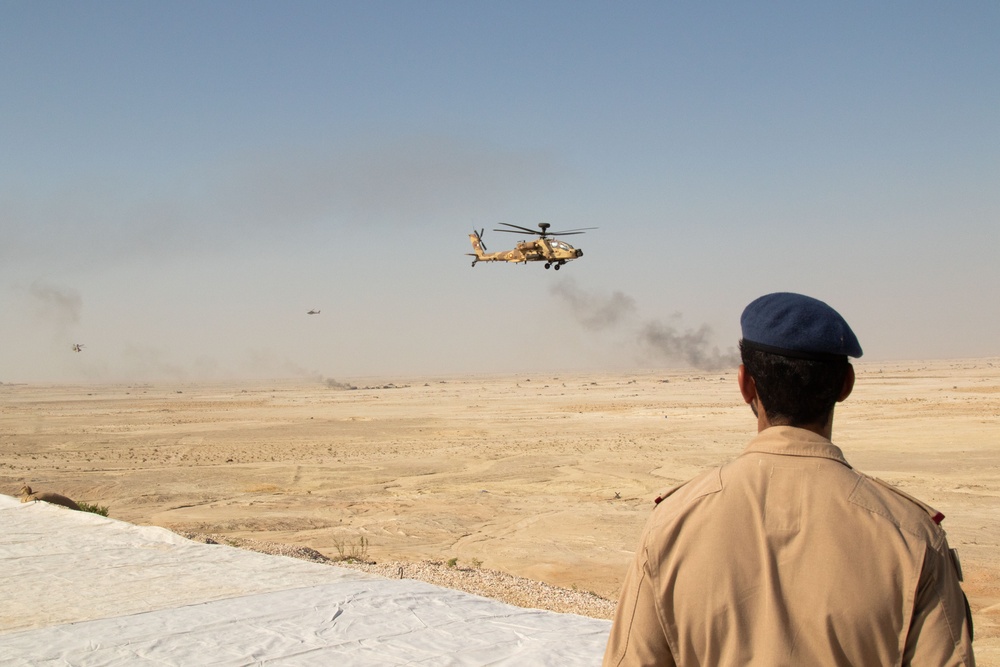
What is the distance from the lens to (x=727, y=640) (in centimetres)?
185

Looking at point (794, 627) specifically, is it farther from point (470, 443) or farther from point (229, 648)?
point (470, 443)

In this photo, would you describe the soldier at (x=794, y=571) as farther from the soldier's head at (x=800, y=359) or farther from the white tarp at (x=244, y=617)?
the white tarp at (x=244, y=617)

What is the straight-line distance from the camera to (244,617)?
590cm

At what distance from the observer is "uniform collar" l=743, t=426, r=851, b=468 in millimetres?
1913

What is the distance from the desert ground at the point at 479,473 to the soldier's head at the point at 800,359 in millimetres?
6553

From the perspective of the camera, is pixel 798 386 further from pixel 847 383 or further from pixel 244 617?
pixel 244 617

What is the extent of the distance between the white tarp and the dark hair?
141 inches

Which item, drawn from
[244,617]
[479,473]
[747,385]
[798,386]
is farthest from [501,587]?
[479,473]

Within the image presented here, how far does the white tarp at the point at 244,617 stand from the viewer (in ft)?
17.2

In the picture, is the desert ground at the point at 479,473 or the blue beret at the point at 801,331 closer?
the blue beret at the point at 801,331

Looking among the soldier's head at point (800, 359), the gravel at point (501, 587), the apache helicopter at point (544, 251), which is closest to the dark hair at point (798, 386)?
the soldier's head at point (800, 359)

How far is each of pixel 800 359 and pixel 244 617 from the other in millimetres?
4916

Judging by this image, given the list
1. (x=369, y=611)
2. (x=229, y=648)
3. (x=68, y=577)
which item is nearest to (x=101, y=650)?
(x=229, y=648)

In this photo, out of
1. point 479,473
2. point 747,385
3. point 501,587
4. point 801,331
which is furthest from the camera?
point 479,473
